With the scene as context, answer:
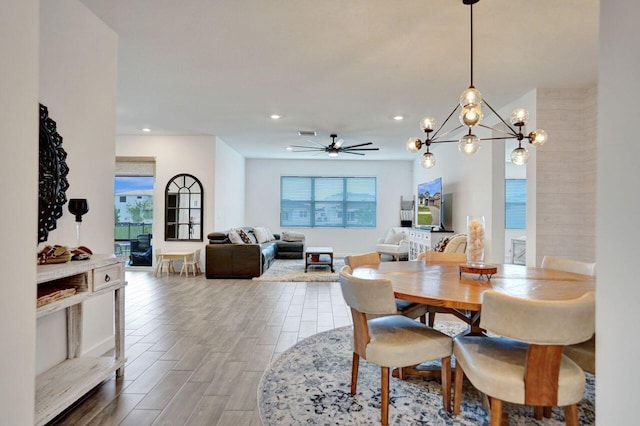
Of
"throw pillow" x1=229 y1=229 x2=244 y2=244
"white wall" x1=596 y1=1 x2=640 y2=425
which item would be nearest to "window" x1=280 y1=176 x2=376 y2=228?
"throw pillow" x1=229 y1=229 x2=244 y2=244

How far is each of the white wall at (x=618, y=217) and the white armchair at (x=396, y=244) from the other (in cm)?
717

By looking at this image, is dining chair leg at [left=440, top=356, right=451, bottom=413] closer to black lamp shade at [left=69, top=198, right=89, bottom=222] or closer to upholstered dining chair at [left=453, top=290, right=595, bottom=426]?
upholstered dining chair at [left=453, top=290, right=595, bottom=426]

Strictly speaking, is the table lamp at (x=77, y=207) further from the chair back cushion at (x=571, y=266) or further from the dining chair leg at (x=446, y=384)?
the chair back cushion at (x=571, y=266)

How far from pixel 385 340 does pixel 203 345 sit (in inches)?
73.3

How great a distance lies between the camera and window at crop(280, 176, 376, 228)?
9.78m

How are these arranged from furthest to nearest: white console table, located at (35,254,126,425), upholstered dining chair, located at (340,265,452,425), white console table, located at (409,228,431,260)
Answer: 1. white console table, located at (409,228,431,260)
2. upholstered dining chair, located at (340,265,452,425)
3. white console table, located at (35,254,126,425)

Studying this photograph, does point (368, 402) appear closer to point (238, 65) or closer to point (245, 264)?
point (238, 65)

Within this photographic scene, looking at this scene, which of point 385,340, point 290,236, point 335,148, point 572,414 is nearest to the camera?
point 572,414

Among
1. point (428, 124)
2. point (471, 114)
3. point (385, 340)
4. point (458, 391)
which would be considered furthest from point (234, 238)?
point (458, 391)

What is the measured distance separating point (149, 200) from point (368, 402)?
8009 millimetres

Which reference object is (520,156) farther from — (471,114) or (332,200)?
(332,200)

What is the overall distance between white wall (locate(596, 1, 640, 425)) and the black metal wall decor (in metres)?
2.72

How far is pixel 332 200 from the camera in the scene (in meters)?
9.81

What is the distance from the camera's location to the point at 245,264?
6.20 m
